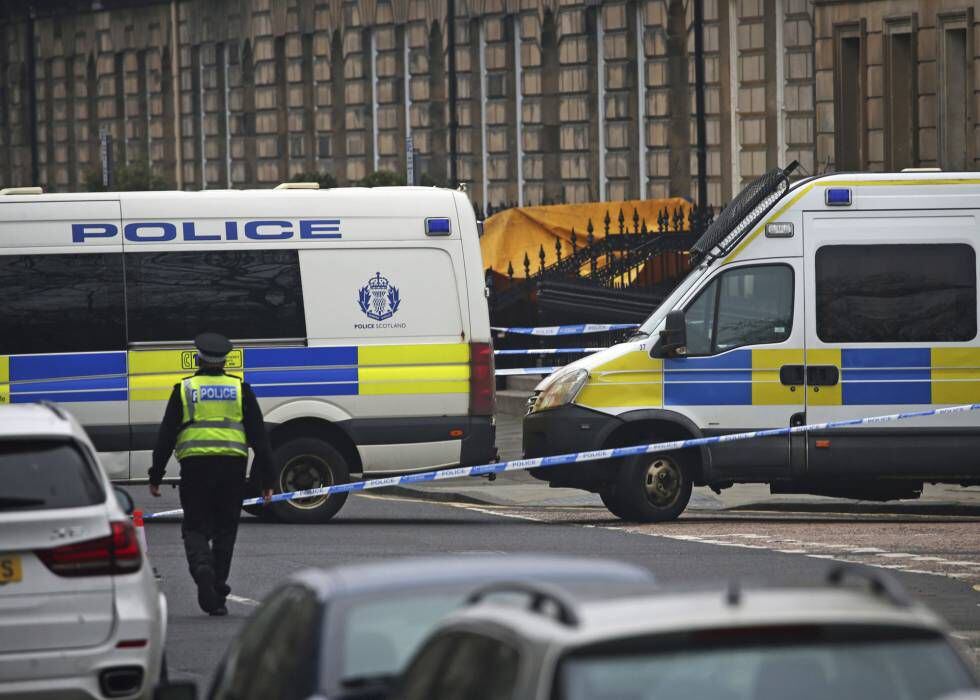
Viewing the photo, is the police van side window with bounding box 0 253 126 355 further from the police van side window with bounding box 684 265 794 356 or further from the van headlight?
the police van side window with bounding box 684 265 794 356

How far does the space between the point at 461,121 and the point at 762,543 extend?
31.2m

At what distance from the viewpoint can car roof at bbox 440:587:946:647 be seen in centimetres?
414

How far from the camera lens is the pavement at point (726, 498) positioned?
1756 centimetres

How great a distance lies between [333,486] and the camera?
15.5m

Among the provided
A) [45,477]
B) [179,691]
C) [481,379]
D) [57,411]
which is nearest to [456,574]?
[179,691]

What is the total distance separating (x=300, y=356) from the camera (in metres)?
15.3

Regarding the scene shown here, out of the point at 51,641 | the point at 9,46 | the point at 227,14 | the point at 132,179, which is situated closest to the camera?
the point at 51,641

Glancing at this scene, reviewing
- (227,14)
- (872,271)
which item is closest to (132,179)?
(227,14)

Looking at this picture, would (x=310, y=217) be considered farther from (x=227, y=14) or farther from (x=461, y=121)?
(x=227, y=14)

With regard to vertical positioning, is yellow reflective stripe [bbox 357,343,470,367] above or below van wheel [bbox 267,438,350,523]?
above

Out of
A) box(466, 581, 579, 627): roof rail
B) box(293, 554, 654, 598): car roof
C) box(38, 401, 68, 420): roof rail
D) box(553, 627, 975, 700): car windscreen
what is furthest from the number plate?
box(553, 627, 975, 700): car windscreen

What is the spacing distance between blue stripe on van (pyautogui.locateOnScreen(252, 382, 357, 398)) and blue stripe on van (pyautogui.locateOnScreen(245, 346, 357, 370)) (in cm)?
14

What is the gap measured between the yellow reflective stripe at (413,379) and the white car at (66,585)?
24.1 feet

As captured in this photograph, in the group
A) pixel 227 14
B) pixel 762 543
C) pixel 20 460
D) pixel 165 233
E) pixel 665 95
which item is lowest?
pixel 762 543
